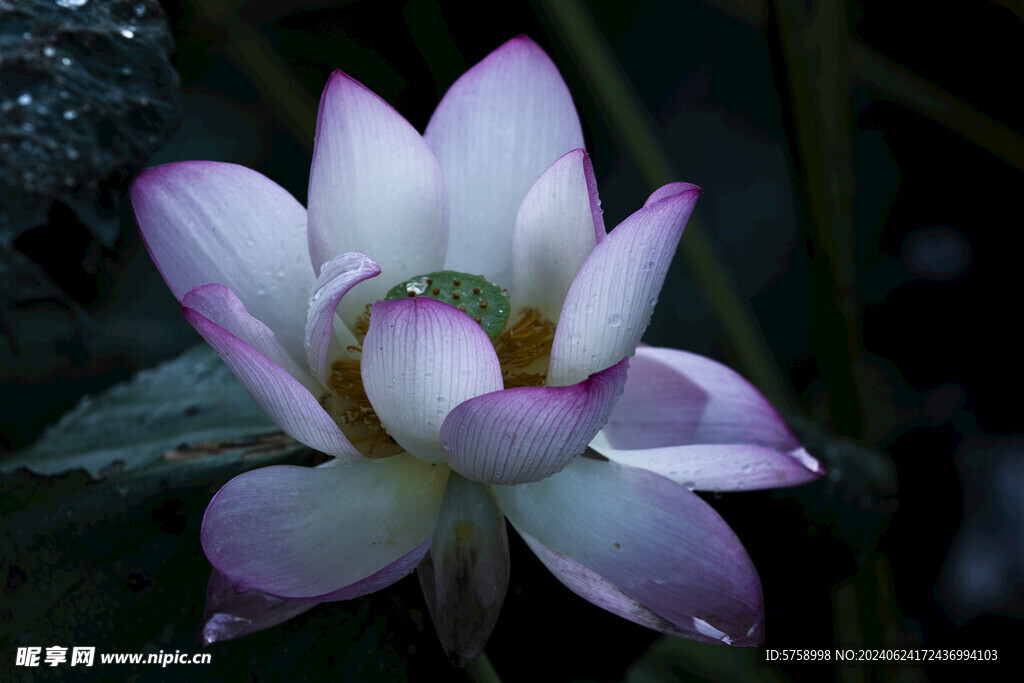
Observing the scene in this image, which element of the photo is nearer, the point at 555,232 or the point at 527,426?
the point at 527,426

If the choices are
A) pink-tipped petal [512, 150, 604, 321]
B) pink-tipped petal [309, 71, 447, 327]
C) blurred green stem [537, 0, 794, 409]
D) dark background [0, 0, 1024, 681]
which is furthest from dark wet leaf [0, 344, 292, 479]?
blurred green stem [537, 0, 794, 409]

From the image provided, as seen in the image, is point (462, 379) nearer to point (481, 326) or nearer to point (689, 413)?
point (481, 326)

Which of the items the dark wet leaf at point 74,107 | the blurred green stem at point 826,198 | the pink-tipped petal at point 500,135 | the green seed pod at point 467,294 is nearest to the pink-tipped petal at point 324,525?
the green seed pod at point 467,294

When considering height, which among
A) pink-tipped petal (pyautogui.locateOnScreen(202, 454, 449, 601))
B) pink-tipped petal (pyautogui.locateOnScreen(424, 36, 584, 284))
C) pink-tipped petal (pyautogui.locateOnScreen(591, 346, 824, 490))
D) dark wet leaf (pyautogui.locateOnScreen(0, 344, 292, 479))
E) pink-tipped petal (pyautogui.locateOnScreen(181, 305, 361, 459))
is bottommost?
dark wet leaf (pyautogui.locateOnScreen(0, 344, 292, 479))

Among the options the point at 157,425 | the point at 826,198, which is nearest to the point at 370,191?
the point at 157,425

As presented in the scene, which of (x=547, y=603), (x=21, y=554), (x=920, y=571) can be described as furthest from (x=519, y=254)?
(x=920, y=571)

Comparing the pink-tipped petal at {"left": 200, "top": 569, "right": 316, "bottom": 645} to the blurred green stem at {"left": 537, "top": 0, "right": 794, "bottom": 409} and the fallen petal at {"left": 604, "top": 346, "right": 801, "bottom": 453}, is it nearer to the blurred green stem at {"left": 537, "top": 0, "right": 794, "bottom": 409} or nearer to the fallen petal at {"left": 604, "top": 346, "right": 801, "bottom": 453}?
the fallen petal at {"left": 604, "top": 346, "right": 801, "bottom": 453}

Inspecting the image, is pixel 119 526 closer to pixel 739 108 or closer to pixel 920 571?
pixel 920 571
